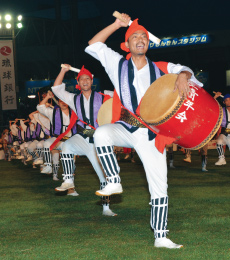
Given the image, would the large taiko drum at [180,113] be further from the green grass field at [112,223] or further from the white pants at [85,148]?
the white pants at [85,148]

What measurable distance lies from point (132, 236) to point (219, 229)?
0.95m

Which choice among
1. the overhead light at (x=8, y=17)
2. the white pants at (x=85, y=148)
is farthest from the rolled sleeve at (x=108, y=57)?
the overhead light at (x=8, y=17)

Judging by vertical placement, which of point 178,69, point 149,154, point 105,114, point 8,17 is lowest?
point 149,154

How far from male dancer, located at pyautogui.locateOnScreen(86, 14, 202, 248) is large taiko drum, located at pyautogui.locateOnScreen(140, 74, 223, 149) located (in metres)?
0.28

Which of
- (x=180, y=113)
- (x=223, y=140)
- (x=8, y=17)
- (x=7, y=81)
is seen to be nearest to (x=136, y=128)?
(x=180, y=113)

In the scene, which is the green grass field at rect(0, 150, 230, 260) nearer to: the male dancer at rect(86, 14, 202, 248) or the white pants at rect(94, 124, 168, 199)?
the male dancer at rect(86, 14, 202, 248)

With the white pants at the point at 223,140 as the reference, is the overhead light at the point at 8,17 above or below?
above

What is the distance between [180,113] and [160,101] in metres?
0.21

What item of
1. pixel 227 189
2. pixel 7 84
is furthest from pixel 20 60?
pixel 227 189

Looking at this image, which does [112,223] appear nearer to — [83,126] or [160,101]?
[83,126]

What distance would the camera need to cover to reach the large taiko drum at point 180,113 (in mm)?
3971

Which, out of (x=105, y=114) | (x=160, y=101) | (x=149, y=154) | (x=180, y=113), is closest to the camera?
(x=180, y=113)

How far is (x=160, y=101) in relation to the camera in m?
4.07

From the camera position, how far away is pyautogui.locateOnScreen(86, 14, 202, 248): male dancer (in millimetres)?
4309
